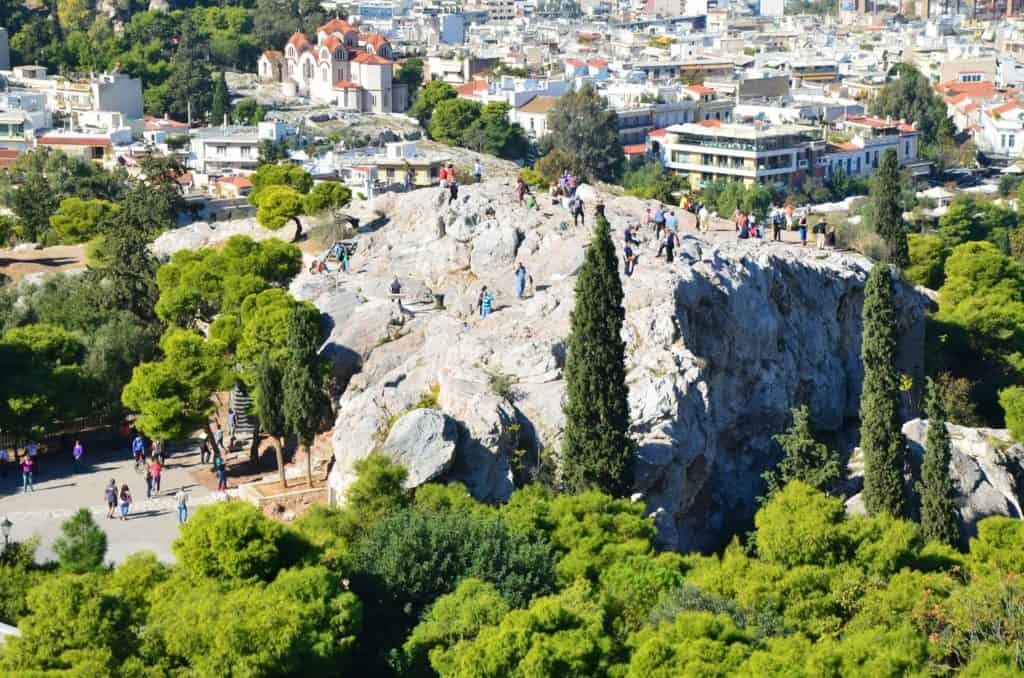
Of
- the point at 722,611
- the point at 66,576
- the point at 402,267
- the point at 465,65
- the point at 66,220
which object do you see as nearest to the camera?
the point at 66,576

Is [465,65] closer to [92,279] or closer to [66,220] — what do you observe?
[66,220]

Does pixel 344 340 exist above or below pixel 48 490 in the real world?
above

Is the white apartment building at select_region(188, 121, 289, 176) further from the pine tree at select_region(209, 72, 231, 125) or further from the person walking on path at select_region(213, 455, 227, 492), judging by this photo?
the person walking on path at select_region(213, 455, 227, 492)

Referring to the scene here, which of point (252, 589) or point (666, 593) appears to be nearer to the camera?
point (252, 589)

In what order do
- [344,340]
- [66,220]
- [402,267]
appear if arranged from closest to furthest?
1. [344,340]
2. [402,267]
3. [66,220]

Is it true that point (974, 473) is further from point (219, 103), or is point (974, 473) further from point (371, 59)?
point (371, 59)

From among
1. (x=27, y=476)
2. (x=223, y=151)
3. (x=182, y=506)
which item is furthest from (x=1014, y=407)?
(x=223, y=151)

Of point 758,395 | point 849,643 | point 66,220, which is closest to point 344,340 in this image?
Answer: point 758,395
